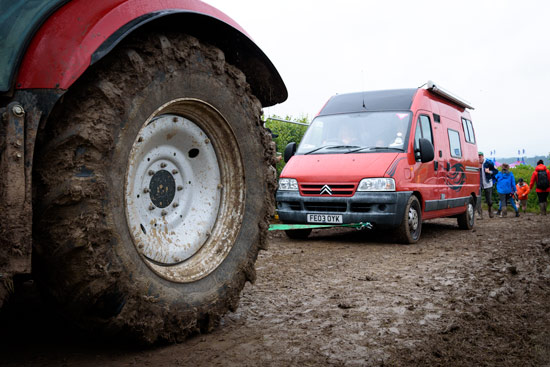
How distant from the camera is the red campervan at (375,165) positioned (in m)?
7.67

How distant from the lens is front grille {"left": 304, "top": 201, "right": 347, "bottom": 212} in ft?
25.7

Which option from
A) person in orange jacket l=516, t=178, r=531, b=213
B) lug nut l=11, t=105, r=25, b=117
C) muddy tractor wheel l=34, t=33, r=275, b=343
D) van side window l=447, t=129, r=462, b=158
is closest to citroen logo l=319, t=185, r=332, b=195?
van side window l=447, t=129, r=462, b=158

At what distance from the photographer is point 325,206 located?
797 cm

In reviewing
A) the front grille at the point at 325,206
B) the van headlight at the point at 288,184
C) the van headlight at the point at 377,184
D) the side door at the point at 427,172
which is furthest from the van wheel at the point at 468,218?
the van headlight at the point at 288,184

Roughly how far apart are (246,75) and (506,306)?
2382 millimetres

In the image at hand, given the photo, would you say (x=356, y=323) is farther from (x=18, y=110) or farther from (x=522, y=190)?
(x=522, y=190)

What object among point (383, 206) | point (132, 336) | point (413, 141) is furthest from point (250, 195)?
point (413, 141)

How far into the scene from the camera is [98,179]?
212 centimetres

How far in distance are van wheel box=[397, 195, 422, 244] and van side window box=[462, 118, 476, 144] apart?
364cm

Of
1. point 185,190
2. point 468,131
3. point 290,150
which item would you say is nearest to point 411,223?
point 290,150

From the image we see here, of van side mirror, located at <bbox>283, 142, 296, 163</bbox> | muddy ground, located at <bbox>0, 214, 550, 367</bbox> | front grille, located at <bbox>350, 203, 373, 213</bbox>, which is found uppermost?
van side mirror, located at <bbox>283, 142, 296, 163</bbox>

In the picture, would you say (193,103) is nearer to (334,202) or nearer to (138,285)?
(138,285)

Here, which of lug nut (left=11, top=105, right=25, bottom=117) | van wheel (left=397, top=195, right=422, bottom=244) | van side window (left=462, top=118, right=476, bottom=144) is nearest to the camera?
lug nut (left=11, top=105, right=25, bottom=117)

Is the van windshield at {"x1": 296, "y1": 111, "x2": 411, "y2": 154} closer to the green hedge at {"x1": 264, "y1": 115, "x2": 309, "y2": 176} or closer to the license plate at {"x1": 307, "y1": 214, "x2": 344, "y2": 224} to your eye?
the license plate at {"x1": 307, "y1": 214, "x2": 344, "y2": 224}
